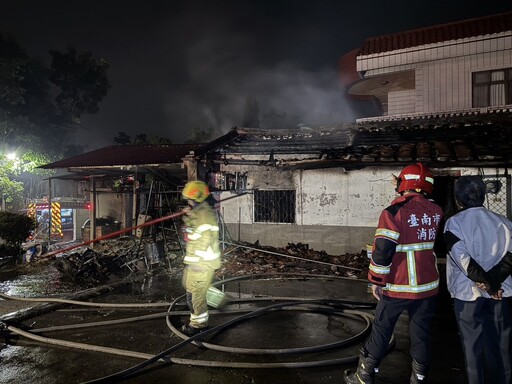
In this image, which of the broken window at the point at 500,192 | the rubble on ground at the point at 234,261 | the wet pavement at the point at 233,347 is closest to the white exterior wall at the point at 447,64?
the broken window at the point at 500,192

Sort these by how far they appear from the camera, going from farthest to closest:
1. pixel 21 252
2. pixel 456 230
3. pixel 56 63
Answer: pixel 56 63, pixel 21 252, pixel 456 230

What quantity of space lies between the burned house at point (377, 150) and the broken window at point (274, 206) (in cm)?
3

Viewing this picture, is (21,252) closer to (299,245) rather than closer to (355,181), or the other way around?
(299,245)

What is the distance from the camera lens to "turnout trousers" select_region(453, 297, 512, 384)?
9.07ft

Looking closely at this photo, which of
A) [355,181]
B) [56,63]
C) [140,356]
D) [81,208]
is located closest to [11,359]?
[140,356]

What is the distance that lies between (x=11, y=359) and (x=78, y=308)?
2.03 meters

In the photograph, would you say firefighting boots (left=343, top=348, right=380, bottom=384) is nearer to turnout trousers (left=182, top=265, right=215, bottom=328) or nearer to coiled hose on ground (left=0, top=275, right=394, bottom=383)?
coiled hose on ground (left=0, top=275, right=394, bottom=383)

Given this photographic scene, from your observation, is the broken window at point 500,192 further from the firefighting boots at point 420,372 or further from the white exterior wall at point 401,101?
the firefighting boots at point 420,372

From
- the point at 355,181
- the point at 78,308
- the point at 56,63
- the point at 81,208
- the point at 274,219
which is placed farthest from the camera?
the point at 56,63

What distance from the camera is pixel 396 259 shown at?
3.05 meters

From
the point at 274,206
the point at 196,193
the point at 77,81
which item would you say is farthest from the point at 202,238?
the point at 77,81

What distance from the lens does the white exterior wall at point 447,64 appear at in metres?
12.1

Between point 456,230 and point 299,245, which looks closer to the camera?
point 456,230

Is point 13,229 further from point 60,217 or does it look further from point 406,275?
point 406,275
